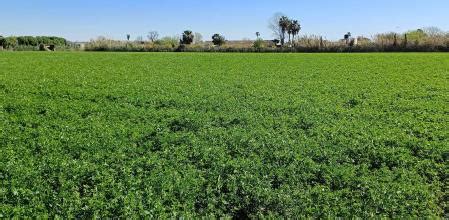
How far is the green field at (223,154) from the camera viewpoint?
7.83 meters

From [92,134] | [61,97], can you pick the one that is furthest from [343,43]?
[92,134]

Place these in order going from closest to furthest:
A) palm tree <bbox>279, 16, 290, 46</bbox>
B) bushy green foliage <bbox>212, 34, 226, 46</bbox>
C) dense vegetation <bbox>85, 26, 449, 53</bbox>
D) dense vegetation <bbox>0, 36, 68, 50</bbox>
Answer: dense vegetation <bbox>85, 26, 449, 53</bbox> < dense vegetation <bbox>0, 36, 68, 50</bbox> < bushy green foliage <bbox>212, 34, 226, 46</bbox> < palm tree <bbox>279, 16, 290, 46</bbox>

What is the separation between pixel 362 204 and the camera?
785cm

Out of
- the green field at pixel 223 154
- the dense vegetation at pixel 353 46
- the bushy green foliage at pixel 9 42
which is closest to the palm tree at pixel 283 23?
the dense vegetation at pixel 353 46

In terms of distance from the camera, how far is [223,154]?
9953 millimetres

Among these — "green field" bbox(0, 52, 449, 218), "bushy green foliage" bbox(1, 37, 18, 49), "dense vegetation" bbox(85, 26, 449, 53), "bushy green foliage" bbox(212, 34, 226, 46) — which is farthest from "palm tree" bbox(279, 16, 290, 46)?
"green field" bbox(0, 52, 449, 218)

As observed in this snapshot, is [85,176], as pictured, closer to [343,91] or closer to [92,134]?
[92,134]

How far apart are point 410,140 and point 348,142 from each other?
153 cm

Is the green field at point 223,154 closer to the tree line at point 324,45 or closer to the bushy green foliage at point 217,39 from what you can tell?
the tree line at point 324,45

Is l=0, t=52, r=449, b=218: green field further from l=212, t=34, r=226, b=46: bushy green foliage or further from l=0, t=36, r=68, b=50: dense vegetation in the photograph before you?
l=212, t=34, r=226, b=46: bushy green foliage

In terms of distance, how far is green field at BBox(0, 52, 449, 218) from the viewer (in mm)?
7828

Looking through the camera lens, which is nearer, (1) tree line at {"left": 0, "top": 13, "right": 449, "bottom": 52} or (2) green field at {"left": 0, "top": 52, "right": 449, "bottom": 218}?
(2) green field at {"left": 0, "top": 52, "right": 449, "bottom": 218}

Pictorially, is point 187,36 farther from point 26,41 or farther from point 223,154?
point 223,154

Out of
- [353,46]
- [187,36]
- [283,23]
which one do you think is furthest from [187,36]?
[353,46]
